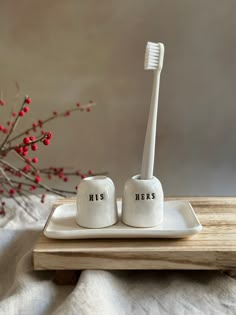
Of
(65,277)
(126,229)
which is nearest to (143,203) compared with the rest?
(126,229)

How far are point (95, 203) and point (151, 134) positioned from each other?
130 mm

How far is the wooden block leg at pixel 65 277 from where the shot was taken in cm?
50

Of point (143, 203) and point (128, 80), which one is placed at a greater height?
point (128, 80)

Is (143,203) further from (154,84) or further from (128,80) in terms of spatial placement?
(128,80)

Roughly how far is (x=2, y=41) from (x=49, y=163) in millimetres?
335

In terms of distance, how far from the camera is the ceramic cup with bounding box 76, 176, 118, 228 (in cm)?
54

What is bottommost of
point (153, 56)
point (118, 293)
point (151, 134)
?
point (118, 293)

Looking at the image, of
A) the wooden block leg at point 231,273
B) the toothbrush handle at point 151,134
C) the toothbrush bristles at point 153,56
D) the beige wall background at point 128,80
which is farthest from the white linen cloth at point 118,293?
the beige wall background at point 128,80

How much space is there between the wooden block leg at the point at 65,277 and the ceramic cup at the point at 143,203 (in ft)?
0.35

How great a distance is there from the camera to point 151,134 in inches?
21.9

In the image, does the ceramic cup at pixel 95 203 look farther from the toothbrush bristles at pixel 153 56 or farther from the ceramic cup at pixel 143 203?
the toothbrush bristles at pixel 153 56

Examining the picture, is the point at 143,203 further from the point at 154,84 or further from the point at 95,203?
the point at 154,84

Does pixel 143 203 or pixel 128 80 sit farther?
pixel 128 80

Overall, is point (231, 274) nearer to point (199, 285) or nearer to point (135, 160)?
point (199, 285)
